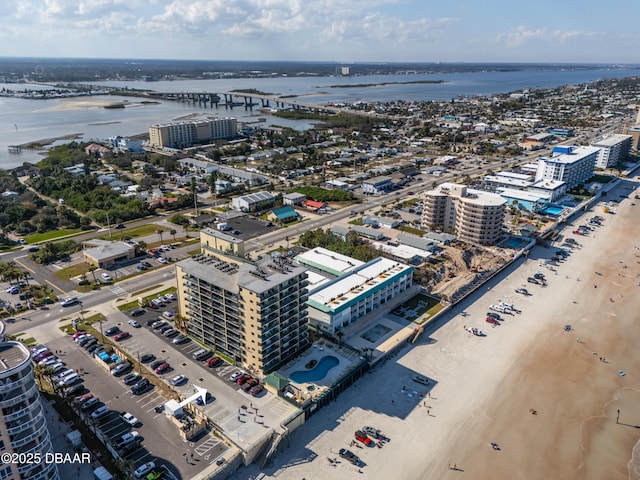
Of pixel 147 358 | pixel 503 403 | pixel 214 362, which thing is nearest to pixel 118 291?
pixel 147 358

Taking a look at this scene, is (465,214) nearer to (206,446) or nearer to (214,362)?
(214,362)

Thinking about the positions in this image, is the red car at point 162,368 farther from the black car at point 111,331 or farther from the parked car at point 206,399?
the black car at point 111,331

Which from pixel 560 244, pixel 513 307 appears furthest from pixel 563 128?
pixel 513 307

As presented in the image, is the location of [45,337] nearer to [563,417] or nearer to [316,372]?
[316,372]

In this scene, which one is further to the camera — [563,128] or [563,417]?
[563,128]

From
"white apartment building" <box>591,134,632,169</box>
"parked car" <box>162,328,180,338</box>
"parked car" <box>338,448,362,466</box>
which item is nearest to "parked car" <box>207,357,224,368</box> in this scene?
"parked car" <box>162,328,180,338</box>

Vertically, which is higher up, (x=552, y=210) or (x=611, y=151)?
(x=611, y=151)
